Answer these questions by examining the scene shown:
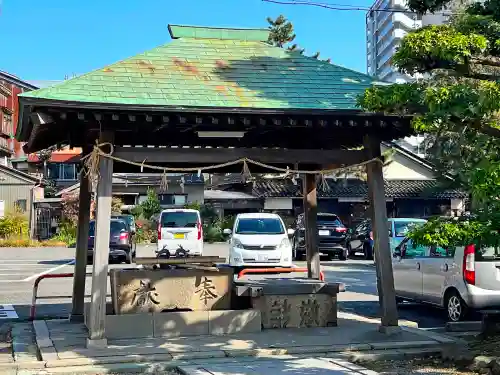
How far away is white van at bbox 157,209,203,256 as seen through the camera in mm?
23188

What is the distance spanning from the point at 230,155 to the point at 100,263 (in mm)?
2402

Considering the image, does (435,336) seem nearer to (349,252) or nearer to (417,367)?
(417,367)

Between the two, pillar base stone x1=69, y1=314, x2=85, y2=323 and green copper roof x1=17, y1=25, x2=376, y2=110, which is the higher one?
green copper roof x1=17, y1=25, x2=376, y2=110

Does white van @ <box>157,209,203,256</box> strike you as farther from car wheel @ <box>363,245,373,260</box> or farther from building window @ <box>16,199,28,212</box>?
building window @ <box>16,199,28,212</box>

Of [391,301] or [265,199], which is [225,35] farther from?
[265,199]

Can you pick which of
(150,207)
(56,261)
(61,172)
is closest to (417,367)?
(56,261)

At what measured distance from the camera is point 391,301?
9133 mm

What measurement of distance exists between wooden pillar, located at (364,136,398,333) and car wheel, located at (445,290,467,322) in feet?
6.22

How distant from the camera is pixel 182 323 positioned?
357 inches

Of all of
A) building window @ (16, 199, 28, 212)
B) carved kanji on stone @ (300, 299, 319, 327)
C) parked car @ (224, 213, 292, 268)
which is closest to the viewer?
carved kanji on stone @ (300, 299, 319, 327)

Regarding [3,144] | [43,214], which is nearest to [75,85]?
[43,214]

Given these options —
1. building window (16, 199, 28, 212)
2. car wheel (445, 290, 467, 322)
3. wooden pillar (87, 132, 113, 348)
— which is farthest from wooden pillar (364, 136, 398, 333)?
building window (16, 199, 28, 212)

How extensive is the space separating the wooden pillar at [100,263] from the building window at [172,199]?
3344cm

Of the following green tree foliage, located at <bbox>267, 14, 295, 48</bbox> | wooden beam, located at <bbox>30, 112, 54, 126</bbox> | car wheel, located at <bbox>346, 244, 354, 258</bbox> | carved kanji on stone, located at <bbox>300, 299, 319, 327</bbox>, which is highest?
green tree foliage, located at <bbox>267, 14, 295, 48</bbox>
